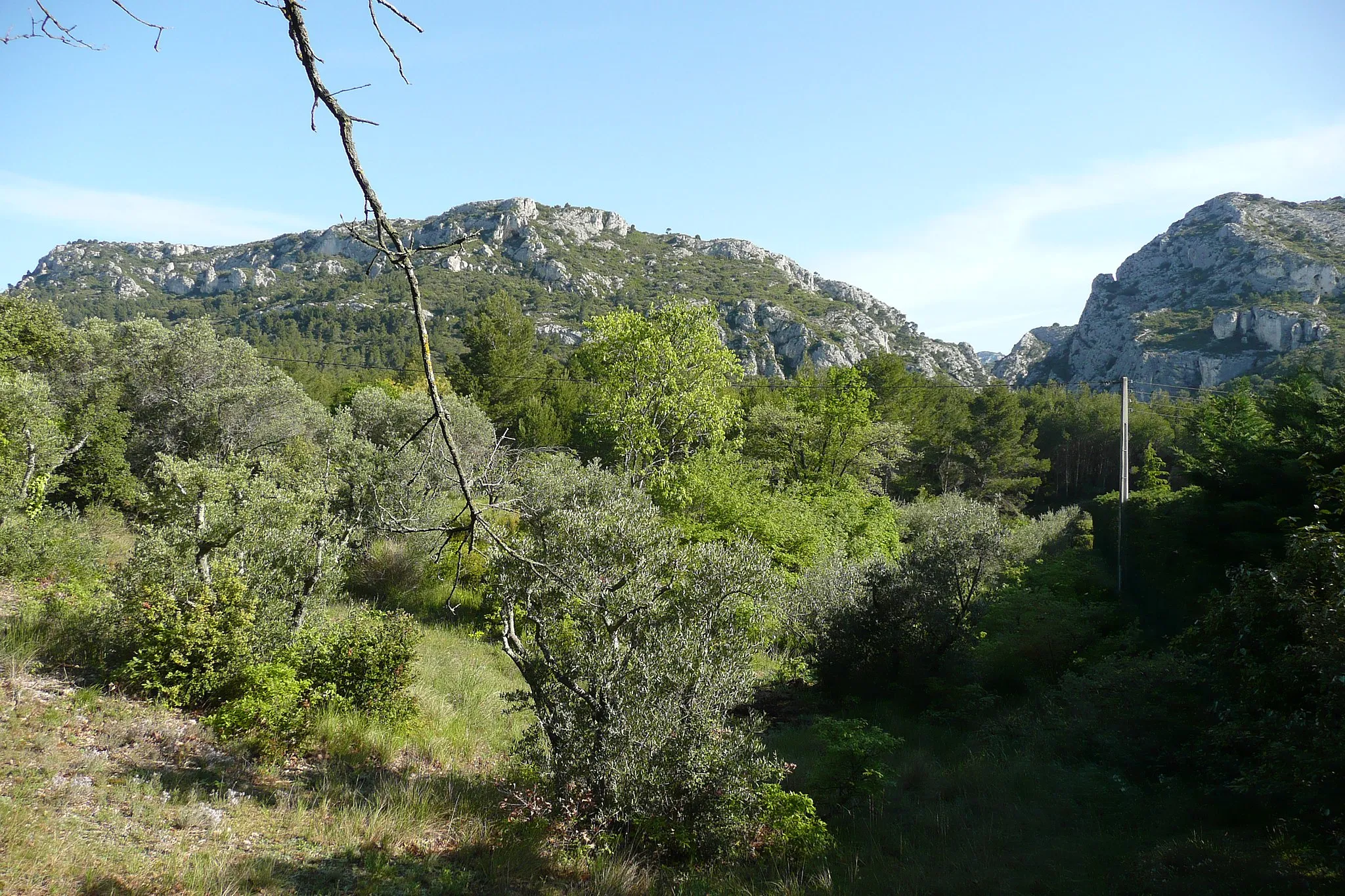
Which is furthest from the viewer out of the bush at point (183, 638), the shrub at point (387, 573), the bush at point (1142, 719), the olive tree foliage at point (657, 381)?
the olive tree foliage at point (657, 381)

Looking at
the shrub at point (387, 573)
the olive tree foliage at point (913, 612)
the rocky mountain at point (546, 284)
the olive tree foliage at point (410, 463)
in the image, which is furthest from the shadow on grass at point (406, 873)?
the rocky mountain at point (546, 284)

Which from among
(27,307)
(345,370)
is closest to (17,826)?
(27,307)

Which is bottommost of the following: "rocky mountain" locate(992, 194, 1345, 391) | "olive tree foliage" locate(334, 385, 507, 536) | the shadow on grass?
the shadow on grass

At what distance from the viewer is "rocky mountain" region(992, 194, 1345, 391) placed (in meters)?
84.5

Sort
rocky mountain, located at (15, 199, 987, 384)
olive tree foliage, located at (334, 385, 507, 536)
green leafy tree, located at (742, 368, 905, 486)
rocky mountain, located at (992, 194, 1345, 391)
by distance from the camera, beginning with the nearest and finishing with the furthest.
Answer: olive tree foliage, located at (334, 385, 507, 536) < green leafy tree, located at (742, 368, 905, 486) < rocky mountain, located at (992, 194, 1345, 391) < rocky mountain, located at (15, 199, 987, 384)

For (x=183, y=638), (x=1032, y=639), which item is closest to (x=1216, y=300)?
(x=1032, y=639)

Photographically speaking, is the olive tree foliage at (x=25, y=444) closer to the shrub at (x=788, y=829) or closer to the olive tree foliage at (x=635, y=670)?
the olive tree foliage at (x=635, y=670)

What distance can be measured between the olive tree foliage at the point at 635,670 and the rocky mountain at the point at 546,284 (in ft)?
260

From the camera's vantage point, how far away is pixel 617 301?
13188 cm

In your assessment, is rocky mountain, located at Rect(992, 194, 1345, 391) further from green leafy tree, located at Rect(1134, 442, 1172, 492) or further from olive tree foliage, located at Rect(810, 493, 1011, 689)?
olive tree foliage, located at Rect(810, 493, 1011, 689)

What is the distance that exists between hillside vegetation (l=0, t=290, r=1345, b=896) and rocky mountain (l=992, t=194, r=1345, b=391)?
77.4m

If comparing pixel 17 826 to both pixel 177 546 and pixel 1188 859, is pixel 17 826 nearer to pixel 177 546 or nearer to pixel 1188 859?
pixel 177 546

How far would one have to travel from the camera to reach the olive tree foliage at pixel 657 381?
19.8m

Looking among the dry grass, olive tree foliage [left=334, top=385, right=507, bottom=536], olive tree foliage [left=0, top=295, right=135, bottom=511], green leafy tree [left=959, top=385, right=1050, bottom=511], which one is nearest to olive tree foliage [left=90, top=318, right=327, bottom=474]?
olive tree foliage [left=0, top=295, right=135, bottom=511]
